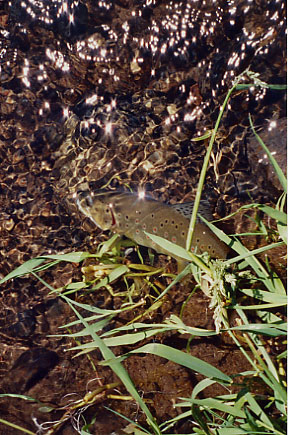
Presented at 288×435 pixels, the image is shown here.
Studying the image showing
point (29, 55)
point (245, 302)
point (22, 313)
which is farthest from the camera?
point (29, 55)

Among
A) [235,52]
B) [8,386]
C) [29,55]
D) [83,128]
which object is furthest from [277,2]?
[8,386]

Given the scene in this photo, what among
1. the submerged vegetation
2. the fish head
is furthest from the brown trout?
the submerged vegetation

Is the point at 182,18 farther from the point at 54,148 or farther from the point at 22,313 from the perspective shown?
the point at 22,313

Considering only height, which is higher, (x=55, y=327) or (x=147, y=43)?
Answer: (x=147, y=43)

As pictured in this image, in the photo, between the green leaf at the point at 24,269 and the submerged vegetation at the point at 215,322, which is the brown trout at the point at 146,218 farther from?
the green leaf at the point at 24,269

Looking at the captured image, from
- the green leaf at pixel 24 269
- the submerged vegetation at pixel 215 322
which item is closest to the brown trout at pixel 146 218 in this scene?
the submerged vegetation at pixel 215 322

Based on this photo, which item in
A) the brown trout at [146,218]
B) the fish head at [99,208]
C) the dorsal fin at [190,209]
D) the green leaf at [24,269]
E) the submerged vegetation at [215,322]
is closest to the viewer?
the submerged vegetation at [215,322]

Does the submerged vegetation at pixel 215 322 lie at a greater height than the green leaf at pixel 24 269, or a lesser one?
lesser

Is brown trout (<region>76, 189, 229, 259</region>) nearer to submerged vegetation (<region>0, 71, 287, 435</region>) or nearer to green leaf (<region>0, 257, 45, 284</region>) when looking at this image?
submerged vegetation (<region>0, 71, 287, 435</region>)
